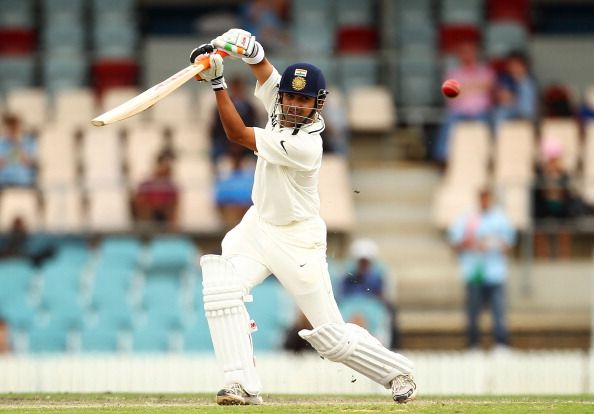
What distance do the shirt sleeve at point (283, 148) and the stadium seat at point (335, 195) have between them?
6.55 metres

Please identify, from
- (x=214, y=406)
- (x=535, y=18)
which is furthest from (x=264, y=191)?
(x=535, y=18)

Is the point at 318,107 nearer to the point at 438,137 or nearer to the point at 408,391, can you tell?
the point at 408,391

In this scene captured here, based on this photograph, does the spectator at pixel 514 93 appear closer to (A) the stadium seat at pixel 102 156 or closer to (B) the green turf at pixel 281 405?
(A) the stadium seat at pixel 102 156

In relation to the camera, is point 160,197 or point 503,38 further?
point 503,38

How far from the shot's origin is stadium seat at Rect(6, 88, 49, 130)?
653 inches

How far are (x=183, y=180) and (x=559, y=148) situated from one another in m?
3.50

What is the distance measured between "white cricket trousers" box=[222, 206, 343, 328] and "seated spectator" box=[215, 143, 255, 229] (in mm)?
6069

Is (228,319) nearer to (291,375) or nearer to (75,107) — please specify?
(291,375)

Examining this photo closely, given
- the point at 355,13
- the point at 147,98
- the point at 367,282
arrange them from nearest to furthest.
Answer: the point at 147,98, the point at 367,282, the point at 355,13

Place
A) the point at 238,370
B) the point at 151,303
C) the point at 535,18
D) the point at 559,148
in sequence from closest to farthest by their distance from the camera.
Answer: the point at 238,370, the point at 151,303, the point at 559,148, the point at 535,18

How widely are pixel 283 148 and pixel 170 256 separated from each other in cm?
622

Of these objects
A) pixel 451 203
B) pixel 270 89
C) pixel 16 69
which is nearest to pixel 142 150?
pixel 16 69

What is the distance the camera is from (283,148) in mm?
8375

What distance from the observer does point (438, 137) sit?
1633 cm
